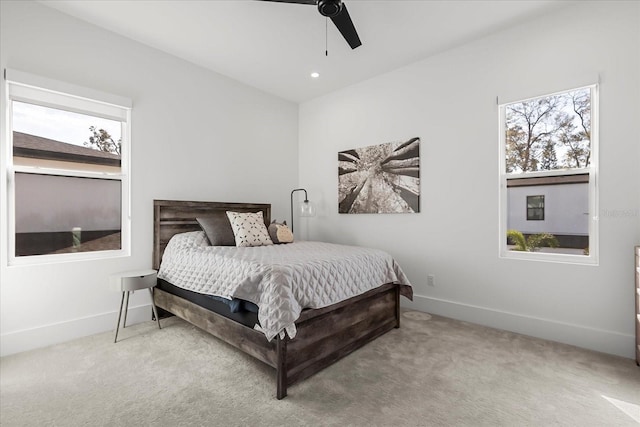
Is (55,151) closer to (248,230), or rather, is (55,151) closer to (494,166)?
(248,230)

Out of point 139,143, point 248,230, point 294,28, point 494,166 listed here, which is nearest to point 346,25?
point 294,28

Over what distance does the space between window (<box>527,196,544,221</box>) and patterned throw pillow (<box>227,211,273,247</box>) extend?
8.57 ft

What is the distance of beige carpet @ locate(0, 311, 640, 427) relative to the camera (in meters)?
1.64

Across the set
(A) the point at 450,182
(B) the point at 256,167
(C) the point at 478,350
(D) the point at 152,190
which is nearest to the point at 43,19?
(D) the point at 152,190

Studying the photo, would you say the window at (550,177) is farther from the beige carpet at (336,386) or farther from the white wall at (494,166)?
the beige carpet at (336,386)

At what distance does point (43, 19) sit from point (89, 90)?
23.6 inches

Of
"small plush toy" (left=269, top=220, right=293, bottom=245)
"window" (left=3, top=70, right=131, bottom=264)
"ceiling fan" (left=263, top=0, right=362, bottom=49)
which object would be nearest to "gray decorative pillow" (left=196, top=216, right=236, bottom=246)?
"small plush toy" (left=269, top=220, right=293, bottom=245)

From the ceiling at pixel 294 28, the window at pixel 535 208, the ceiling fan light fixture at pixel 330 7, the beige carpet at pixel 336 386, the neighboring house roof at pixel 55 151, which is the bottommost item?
the beige carpet at pixel 336 386

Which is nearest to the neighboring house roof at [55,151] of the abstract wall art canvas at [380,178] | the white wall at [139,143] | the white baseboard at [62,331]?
the white wall at [139,143]

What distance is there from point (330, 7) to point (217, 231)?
2.23 m

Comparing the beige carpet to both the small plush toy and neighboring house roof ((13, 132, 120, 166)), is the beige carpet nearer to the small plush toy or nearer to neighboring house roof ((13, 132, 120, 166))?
the small plush toy

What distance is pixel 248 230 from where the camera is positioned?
10.6ft

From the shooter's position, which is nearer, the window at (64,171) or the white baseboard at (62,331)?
the white baseboard at (62,331)

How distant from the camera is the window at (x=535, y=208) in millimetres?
2803
